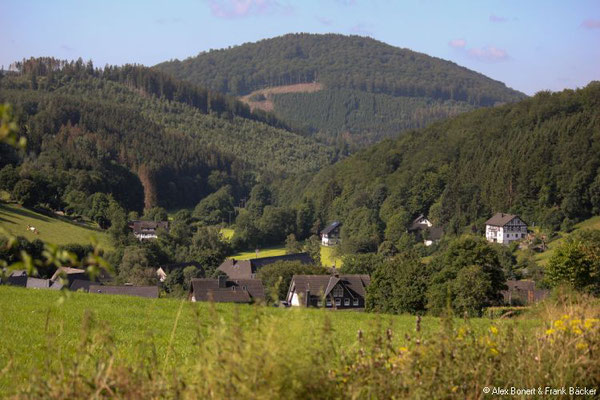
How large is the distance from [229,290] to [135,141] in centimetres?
9753

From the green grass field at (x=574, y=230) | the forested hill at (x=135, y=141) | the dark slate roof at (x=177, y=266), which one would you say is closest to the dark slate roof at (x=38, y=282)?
the dark slate roof at (x=177, y=266)

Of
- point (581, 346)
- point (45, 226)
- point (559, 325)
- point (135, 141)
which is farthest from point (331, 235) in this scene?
point (581, 346)

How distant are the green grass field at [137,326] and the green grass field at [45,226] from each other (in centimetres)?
4286

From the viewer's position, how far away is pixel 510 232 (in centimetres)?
7006

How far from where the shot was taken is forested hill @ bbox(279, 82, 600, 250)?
245ft

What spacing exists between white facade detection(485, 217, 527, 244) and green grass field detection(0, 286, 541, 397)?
6049 centimetres

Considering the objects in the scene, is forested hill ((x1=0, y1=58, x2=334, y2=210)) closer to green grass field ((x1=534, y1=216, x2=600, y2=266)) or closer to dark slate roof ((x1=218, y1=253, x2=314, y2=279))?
dark slate roof ((x1=218, y1=253, x2=314, y2=279))

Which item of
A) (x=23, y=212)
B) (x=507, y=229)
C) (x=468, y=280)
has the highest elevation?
(x=23, y=212)

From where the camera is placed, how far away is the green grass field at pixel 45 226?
54.2 m

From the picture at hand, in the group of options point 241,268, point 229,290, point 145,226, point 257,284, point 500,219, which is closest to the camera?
point 229,290

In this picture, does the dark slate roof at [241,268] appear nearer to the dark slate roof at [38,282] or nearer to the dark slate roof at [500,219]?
the dark slate roof at [38,282]

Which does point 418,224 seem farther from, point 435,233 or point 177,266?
point 177,266

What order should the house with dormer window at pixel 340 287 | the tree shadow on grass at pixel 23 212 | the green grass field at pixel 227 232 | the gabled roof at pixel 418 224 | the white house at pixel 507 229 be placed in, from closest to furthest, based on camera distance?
the house with dormer window at pixel 340 287
the tree shadow on grass at pixel 23 212
the white house at pixel 507 229
the gabled roof at pixel 418 224
the green grass field at pixel 227 232

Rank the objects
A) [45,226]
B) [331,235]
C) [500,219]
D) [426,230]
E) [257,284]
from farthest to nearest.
Answer: [331,235] → [426,230] → [500,219] → [45,226] → [257,284]
